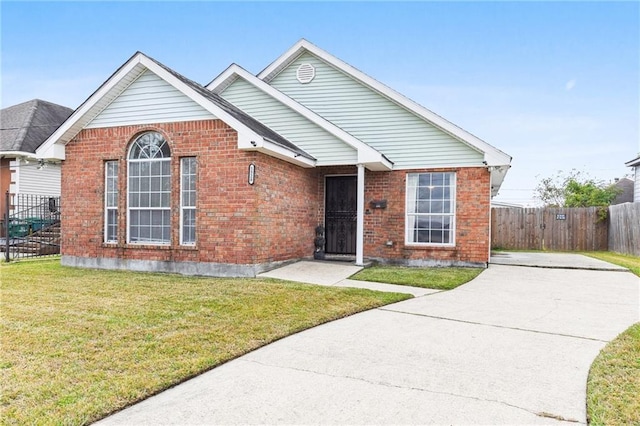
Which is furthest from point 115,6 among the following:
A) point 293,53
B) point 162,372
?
point 162,372

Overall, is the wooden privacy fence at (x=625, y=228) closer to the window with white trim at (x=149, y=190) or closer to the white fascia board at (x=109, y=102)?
the white fascia board at (x=109, y=102)

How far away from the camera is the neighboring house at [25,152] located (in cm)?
1916

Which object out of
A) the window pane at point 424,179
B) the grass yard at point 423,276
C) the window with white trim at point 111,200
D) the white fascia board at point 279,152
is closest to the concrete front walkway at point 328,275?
the grass yard at point 423,276

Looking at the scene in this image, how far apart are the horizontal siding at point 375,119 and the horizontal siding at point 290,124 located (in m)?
1.70

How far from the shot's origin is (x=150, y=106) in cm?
1016

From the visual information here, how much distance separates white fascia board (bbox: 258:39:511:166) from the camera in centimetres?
1114

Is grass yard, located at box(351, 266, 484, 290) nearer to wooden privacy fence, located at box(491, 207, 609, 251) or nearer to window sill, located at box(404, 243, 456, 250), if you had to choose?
window sill, located at box(404, 243, 456, 250)

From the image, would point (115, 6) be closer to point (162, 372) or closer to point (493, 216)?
point (162, 372)

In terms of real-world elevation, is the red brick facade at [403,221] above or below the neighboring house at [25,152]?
below

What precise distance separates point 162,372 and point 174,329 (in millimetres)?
1381

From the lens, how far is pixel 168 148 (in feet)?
33.6

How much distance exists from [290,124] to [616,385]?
957 centimetres

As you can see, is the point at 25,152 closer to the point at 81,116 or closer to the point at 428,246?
the point at 81,116

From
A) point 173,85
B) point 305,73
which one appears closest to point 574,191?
point 305,73
